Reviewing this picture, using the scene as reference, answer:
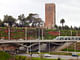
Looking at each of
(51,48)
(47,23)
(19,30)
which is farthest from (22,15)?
(51,48)

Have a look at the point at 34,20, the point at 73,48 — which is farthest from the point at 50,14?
the point at 73,48

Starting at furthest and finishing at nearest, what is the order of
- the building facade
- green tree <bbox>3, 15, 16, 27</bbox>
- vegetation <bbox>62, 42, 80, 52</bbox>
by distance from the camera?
the building facade < green tree <bbox>3, 15, 16, 27</bbox> < vegetation <bbox>62, 42, 80, 52</bbox>

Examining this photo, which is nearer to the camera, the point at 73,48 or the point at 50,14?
the point at 73,48

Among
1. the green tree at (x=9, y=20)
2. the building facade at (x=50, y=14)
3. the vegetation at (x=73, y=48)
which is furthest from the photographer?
the building facade at (x=50, y=14)

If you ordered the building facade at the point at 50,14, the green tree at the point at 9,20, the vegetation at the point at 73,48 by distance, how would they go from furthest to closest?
the building facade at the point at 50,14, the green tree at the point at 9,20, the vegetation at the point at 73,48

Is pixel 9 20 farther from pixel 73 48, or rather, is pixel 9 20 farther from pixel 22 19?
pixel 73 48

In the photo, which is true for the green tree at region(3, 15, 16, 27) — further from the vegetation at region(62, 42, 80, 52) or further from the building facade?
the vegetation at region(62, 42, 80, 52)

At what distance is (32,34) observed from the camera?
85000mm

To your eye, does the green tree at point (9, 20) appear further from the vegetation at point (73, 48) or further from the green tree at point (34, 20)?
the vegetation at point (73, 48)

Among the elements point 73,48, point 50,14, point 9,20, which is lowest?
point 73,48

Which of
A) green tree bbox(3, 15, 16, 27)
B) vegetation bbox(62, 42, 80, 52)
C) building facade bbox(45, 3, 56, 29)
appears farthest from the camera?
building facade bbox(45, 3, 56, 29)

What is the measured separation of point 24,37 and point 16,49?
1739 centimetres

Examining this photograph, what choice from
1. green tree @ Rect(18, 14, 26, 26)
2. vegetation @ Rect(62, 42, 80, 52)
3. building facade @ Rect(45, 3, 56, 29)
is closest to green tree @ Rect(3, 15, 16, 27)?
green tree @ Rect(18, 14, 26, 26)

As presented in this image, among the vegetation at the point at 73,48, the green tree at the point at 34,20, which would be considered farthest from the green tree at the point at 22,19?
the vegetation at the point at 73,48
